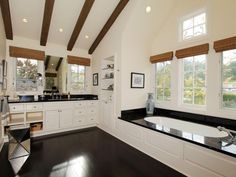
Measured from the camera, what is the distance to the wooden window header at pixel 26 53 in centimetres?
355

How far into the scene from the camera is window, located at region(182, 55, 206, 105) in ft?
9.59

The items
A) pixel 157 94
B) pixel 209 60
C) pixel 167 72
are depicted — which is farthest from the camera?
pixel 157 94

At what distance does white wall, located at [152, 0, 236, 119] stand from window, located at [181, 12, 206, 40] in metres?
0.13

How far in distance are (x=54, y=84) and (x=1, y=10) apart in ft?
6.82

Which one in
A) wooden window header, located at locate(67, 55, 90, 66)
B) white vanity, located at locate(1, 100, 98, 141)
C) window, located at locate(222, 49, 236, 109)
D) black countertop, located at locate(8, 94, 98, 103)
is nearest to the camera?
window, located at locate(222, 49, 236, 109)

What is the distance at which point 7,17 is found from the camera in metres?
3.01

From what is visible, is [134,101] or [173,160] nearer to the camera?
[173,160]

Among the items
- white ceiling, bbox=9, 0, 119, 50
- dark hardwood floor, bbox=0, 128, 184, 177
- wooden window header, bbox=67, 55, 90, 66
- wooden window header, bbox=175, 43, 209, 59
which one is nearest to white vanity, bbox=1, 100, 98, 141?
dark hardwood floor, bbox=0, 128, 184, 177

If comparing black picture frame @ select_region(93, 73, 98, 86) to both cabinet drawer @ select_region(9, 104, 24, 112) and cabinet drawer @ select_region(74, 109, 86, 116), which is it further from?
cabinet drawer @ select_region(9, 104, 24, 112)

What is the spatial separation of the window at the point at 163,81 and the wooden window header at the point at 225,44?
1.13m

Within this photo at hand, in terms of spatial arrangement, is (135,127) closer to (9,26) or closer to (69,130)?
(69,130)

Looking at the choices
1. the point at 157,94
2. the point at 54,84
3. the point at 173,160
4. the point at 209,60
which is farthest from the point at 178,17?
the point at 54,84

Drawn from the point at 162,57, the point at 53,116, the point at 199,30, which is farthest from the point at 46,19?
the point at 199,30

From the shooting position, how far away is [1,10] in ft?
9.39
